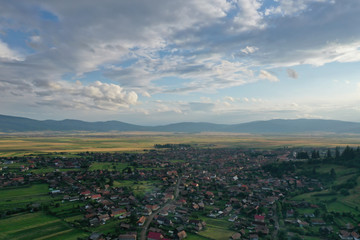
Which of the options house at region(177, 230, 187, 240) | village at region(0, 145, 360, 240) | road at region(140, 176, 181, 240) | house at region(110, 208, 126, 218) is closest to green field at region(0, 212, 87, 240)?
village at region(0, 145, 360, 240)

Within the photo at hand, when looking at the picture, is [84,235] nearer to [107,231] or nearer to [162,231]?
[107,231]

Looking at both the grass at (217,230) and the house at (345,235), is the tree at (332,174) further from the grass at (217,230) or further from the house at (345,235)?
the grass at (217,230)

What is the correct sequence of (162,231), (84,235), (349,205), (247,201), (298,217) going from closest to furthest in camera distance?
1. (84,235)
2. (162,231)
3. (298,217)
4. (349,205)
5. (247,201)

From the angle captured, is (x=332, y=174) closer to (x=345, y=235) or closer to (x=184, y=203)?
(x=345, y=235)

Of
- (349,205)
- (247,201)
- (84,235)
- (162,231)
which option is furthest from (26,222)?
(349,205)

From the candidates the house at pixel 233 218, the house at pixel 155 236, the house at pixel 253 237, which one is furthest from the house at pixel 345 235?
the house at pixel 155 236
